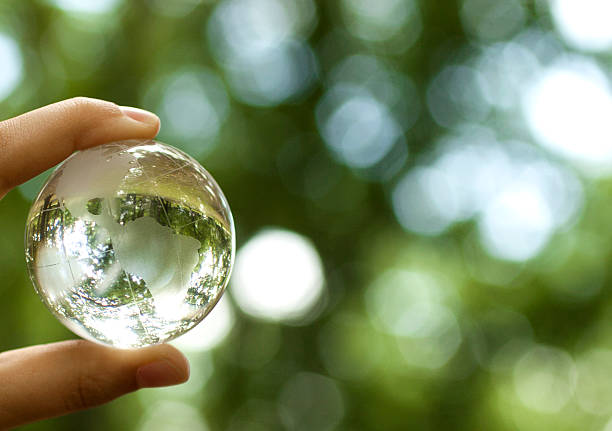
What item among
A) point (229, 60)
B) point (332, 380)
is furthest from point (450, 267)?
point (229, 60)

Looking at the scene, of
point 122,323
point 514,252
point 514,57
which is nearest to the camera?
point 122,323

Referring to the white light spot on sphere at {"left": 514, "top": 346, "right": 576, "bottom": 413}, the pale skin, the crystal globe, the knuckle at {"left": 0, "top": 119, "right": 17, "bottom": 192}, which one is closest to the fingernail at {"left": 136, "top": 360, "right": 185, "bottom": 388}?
the pale skin

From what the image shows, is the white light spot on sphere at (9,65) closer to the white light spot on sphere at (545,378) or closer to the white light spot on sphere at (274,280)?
the white light spot on sphere at (274,280)

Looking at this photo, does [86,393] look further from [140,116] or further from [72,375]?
[140,116]

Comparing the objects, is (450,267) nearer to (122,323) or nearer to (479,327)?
(479,327)

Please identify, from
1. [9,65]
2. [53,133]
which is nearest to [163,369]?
[53,133]

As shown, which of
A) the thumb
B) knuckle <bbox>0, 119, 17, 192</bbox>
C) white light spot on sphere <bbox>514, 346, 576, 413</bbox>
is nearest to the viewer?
knuckle <bbox>0, 119, 17, 192</bbox>

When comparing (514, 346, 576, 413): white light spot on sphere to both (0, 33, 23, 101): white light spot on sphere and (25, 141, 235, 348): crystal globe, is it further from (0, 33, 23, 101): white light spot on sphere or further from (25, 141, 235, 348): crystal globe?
(0, 33, 23, 101): white light spot on sphere
